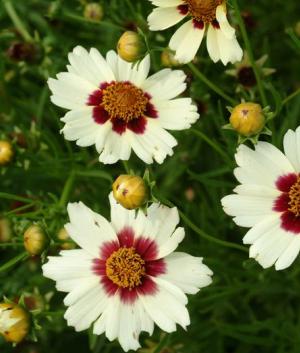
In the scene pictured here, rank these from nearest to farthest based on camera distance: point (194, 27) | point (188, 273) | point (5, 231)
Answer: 1. point (188, 273)
2. point (194, 27)
3. point (5, 231)

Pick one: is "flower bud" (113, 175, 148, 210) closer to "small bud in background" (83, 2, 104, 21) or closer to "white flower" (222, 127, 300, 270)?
"white flower" (222, 127, 300, 270)

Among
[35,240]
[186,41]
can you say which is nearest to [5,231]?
[35,240]

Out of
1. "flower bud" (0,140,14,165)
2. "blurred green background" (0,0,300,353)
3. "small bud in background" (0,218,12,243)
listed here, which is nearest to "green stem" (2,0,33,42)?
"blurred green background" (0,0,300,353)

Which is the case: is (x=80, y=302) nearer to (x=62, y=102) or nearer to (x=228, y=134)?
(x=62, y=102)

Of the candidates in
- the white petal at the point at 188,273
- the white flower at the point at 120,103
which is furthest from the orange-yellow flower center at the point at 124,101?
the white petal at the point at 188,273

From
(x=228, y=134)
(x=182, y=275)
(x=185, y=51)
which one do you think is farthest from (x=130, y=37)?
(x=182, y=275)

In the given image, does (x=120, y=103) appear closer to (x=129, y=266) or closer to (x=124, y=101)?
(x=124, y=101)

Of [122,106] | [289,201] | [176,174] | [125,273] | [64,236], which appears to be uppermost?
[122,106]
